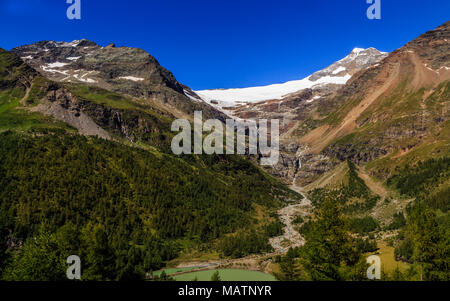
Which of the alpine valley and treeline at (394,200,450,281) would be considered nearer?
treeline at (394,200,450,281)

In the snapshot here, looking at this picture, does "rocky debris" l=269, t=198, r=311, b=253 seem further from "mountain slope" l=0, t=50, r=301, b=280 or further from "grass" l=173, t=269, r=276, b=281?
"grass" l=173, t=269, r=276, b=281

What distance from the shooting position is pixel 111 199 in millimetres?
127875

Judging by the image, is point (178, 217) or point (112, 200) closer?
point (112, 200)

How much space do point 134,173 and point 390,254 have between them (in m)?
111

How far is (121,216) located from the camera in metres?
121

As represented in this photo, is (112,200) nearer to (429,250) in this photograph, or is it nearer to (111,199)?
(111,199)

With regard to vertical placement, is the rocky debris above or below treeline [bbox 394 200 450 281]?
below

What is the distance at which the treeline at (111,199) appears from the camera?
328 ft

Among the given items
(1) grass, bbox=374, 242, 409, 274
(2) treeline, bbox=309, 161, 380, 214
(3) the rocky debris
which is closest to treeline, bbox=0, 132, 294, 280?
(3) the rocky debris

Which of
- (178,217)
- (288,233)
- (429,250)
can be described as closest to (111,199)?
(178,217)

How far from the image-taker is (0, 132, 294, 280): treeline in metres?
99.9

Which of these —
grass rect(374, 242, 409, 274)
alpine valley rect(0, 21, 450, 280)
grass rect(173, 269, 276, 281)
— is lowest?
grass rect(173, 269, 276, 281)

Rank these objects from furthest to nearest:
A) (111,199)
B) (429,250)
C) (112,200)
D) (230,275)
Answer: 1. (112,200)
2. (111,199)
3. (230,275)
4. (429,250)
